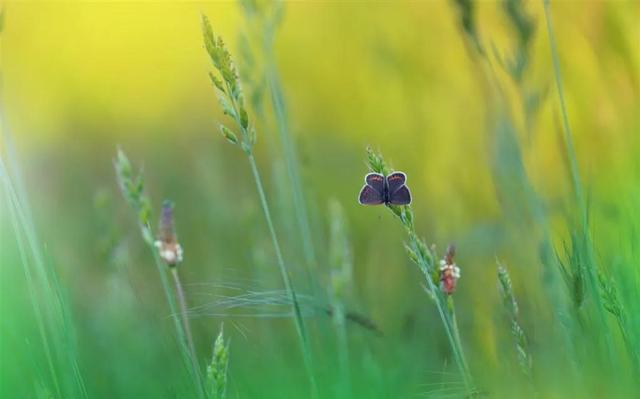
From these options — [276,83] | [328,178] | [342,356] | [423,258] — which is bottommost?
[328,178]

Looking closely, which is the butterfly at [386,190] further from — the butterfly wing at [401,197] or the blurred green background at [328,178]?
the blurred green background at [328,178]

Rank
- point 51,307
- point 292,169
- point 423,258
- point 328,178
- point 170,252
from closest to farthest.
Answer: point 423,258
point 170,252
point 51,307
point 292,169
point 328,178

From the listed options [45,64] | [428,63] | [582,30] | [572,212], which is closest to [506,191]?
[572,212]

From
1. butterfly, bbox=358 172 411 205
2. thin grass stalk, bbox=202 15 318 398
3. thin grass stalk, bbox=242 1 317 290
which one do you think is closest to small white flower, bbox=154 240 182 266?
thin grass stalk, bbox=202 15 318 398

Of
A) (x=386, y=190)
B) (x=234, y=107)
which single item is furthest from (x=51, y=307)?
(x=386, y=190)

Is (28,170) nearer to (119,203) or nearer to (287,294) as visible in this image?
(119,203)

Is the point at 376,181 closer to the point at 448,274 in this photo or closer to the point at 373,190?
the point at 373,190
